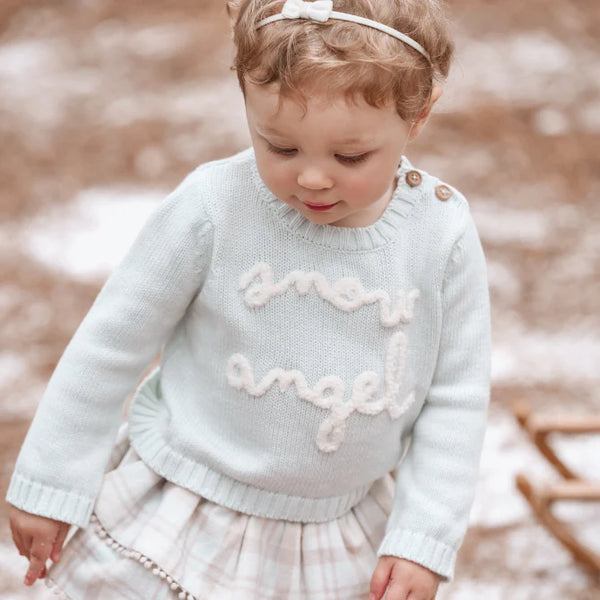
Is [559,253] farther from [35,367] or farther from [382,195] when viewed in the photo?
[382,195]

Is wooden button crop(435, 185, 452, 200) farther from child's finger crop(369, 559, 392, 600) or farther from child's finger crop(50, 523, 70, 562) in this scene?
child's finger crop(50, 523, 70, 562)

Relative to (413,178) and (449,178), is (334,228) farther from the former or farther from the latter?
(449,178)

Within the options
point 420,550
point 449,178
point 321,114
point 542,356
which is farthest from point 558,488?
point 449,178

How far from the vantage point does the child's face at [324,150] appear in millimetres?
881

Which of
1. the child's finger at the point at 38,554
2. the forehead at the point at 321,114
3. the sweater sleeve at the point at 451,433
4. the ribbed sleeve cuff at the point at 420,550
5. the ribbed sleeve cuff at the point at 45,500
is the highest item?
the forehead at the point at 321,114

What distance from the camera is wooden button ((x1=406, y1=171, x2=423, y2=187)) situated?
1.06 metres

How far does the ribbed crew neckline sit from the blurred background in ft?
2.43

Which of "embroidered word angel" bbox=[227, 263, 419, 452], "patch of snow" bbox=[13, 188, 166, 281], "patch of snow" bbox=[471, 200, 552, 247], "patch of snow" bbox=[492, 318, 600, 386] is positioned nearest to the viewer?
"embroidered word angel" bbox=[227, 263, 419, 452]

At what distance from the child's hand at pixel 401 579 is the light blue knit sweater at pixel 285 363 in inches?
0.5

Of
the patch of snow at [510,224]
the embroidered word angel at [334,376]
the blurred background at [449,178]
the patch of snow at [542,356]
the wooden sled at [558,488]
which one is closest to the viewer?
the embroidered word angel at [334,376]

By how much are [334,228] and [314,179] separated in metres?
0.13

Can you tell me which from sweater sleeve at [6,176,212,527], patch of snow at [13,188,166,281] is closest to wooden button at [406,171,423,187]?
sweater sleeve at [6,176,212,527]

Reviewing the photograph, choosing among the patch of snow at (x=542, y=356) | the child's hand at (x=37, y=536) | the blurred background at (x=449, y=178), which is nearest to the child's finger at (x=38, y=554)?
the child's hand at (x=37, y=536)

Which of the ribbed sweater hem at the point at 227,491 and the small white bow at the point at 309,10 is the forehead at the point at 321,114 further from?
the ribbed sweater hem at the point at 227,491
